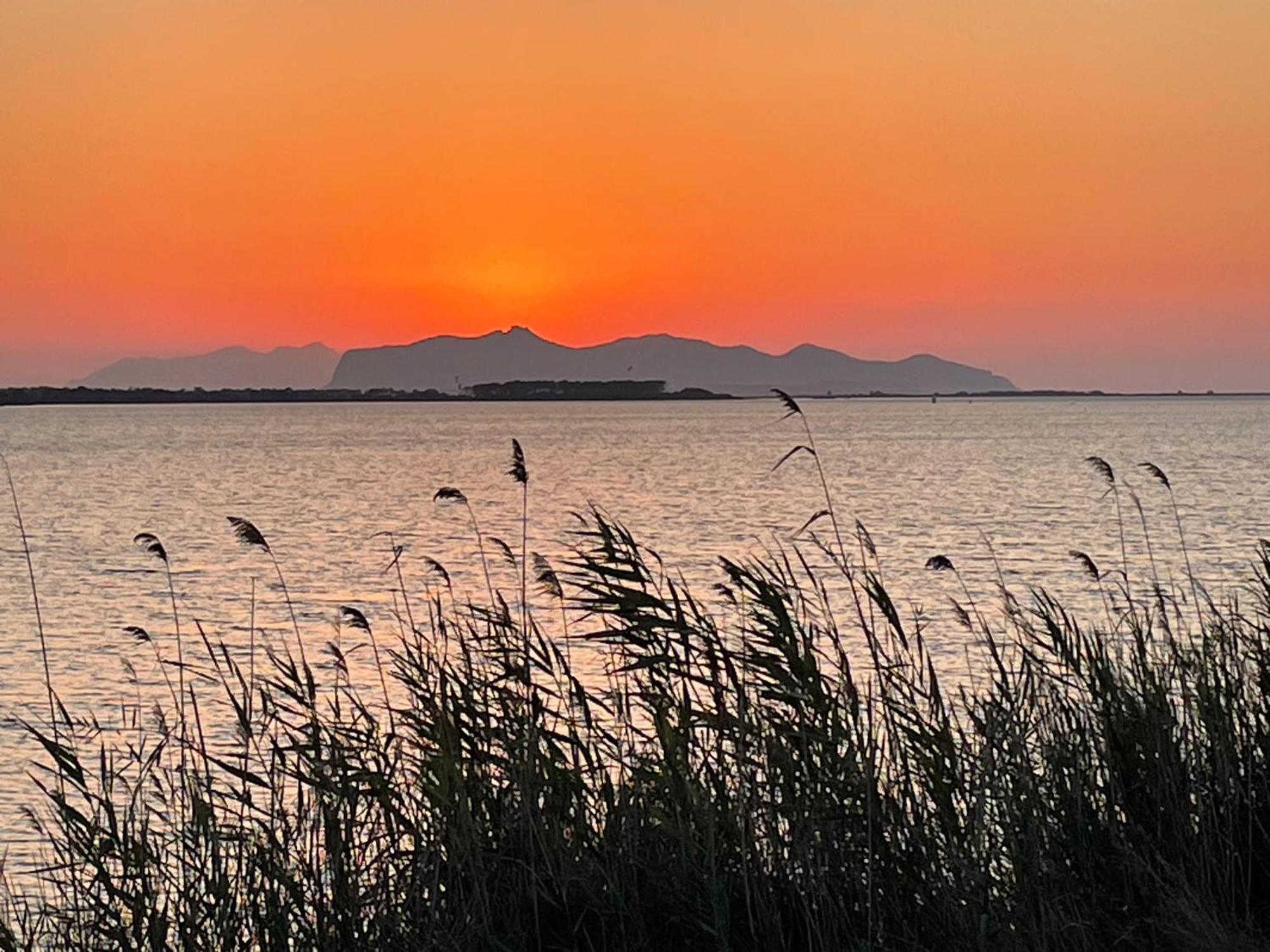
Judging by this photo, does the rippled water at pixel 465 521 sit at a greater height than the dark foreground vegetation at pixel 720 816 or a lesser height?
lesser

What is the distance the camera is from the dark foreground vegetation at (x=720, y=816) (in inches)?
293

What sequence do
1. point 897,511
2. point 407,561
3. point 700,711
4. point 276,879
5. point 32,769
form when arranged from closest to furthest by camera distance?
point 276,879 < point 700,711 < point 32,769 < point 407,561 < point 897,511

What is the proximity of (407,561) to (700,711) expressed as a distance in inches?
1368

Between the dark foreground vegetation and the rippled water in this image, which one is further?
the rippled water

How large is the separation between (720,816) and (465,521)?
5314 cm

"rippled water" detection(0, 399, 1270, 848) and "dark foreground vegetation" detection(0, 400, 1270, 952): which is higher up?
"dark foreground vegetation" detection(0, 400, 1270, 952)

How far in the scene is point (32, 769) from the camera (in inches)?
707

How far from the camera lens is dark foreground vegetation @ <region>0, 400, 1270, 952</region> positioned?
744cm

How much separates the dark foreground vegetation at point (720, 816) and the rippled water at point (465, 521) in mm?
7918

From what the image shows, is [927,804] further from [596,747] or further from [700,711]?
[596,747]

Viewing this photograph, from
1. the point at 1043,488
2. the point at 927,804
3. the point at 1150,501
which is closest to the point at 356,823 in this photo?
the point at 927,804

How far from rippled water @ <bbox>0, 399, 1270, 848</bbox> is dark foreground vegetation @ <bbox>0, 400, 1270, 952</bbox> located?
7918mm

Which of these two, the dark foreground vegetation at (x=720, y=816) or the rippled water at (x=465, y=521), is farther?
the rippled water at (x=465, y=521)

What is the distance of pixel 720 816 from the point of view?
7.81 m
